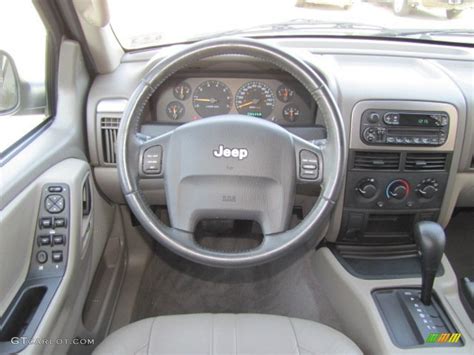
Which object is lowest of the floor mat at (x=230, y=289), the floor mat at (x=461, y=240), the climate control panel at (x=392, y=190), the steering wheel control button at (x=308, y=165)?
the floor mat at (x=230, y=289)

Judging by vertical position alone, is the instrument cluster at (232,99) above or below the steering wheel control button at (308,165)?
above

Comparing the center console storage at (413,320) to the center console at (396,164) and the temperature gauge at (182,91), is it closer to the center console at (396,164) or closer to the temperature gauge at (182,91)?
the center console at (396,164)

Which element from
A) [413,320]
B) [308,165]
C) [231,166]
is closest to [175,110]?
[231,166]

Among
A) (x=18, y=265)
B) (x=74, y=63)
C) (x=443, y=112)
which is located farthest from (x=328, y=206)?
(x=74, y=63)

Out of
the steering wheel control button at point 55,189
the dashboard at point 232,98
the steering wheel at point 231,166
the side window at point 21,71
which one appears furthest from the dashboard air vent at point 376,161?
the side window at point 21,71

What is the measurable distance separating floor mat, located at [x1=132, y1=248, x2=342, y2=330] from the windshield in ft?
3.42

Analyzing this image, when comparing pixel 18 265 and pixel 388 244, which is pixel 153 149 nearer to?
pixel 18 265

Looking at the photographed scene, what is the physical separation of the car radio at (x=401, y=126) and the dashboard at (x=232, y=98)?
0.23 metres

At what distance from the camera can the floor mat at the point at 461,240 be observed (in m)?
2.22

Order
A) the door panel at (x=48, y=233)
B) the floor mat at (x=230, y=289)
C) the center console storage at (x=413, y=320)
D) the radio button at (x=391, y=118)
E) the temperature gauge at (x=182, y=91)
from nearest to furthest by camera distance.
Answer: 1. the door panel at (x=48, y=233)
2. the center console storage at (x=413, y=320)
3. the radio button at (x=391, y=118)
4. the temperature gauge at (x=182, y=91)
5. the floor mat at (x=230, y=289)

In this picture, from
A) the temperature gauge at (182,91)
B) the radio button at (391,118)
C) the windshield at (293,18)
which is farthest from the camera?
the windshield at (293,18)

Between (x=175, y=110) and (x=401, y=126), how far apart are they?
84 cm

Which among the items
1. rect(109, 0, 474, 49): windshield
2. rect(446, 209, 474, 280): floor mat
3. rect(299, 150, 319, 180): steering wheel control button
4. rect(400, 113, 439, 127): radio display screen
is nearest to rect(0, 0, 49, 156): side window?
rect(109, 0, 474, 49): windshield

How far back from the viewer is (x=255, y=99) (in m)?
1.73
